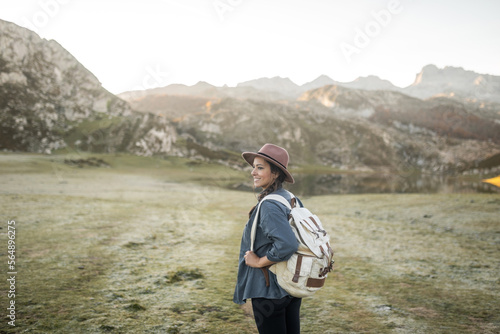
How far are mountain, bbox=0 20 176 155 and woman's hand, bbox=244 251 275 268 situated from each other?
417 feet

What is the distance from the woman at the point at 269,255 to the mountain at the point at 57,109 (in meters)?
127

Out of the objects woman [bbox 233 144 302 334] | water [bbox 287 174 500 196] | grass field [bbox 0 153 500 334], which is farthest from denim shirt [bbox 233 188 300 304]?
water [bbox 287 174 500 196]

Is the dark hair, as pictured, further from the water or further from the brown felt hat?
the water

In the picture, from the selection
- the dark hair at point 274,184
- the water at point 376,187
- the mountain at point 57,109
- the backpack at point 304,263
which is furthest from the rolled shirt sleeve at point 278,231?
the mountain at point 57,109

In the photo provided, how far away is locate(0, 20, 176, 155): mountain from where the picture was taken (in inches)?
4665

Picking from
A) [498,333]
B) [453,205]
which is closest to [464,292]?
[498,333]

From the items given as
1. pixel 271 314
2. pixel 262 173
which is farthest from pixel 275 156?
pixel 271 314

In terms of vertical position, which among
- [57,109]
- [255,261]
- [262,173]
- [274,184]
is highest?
[57,109]

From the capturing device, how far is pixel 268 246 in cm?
412

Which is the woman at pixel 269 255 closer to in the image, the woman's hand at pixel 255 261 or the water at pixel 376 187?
the woman's hand at pixel 255 261

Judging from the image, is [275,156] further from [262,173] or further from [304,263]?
[304,263]

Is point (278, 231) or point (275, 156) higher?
point (275, 156)

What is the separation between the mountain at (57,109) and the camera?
389 feet

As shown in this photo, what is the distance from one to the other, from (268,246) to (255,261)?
0.92 ft
